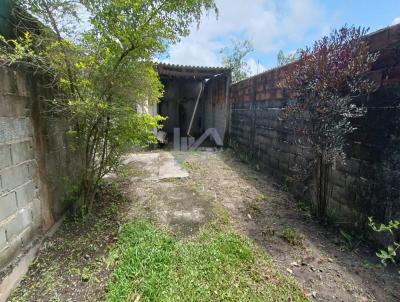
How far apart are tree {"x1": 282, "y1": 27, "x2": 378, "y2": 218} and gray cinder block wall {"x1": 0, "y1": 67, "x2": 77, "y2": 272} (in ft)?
9.22

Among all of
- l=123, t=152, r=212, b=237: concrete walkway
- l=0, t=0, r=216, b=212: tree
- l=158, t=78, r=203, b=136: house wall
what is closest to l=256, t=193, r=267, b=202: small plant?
l=123, t=152, r=212, b=237: concrete walkway

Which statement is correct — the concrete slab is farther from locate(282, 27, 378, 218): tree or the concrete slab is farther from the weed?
locate(282, 27, 378, 218): tree

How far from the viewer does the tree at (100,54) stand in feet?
7.30

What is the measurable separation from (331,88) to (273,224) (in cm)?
170

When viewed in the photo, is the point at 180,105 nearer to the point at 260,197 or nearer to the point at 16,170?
the point at 260,197

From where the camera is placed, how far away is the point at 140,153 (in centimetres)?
708

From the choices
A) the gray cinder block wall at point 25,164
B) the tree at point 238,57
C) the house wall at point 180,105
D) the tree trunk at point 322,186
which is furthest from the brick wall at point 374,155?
the tree at point 238,57

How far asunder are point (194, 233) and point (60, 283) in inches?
51.1

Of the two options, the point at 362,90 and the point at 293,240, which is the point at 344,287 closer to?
the point at 293,240

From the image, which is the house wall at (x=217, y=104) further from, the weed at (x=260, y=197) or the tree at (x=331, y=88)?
the tree at (x=331, y=88)

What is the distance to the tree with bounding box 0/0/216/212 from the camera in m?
2.22

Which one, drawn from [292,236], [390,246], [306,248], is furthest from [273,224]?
[390,246]

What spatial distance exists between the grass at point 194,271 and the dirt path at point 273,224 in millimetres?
208

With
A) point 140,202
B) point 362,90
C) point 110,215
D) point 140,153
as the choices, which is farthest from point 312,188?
point 140,153
